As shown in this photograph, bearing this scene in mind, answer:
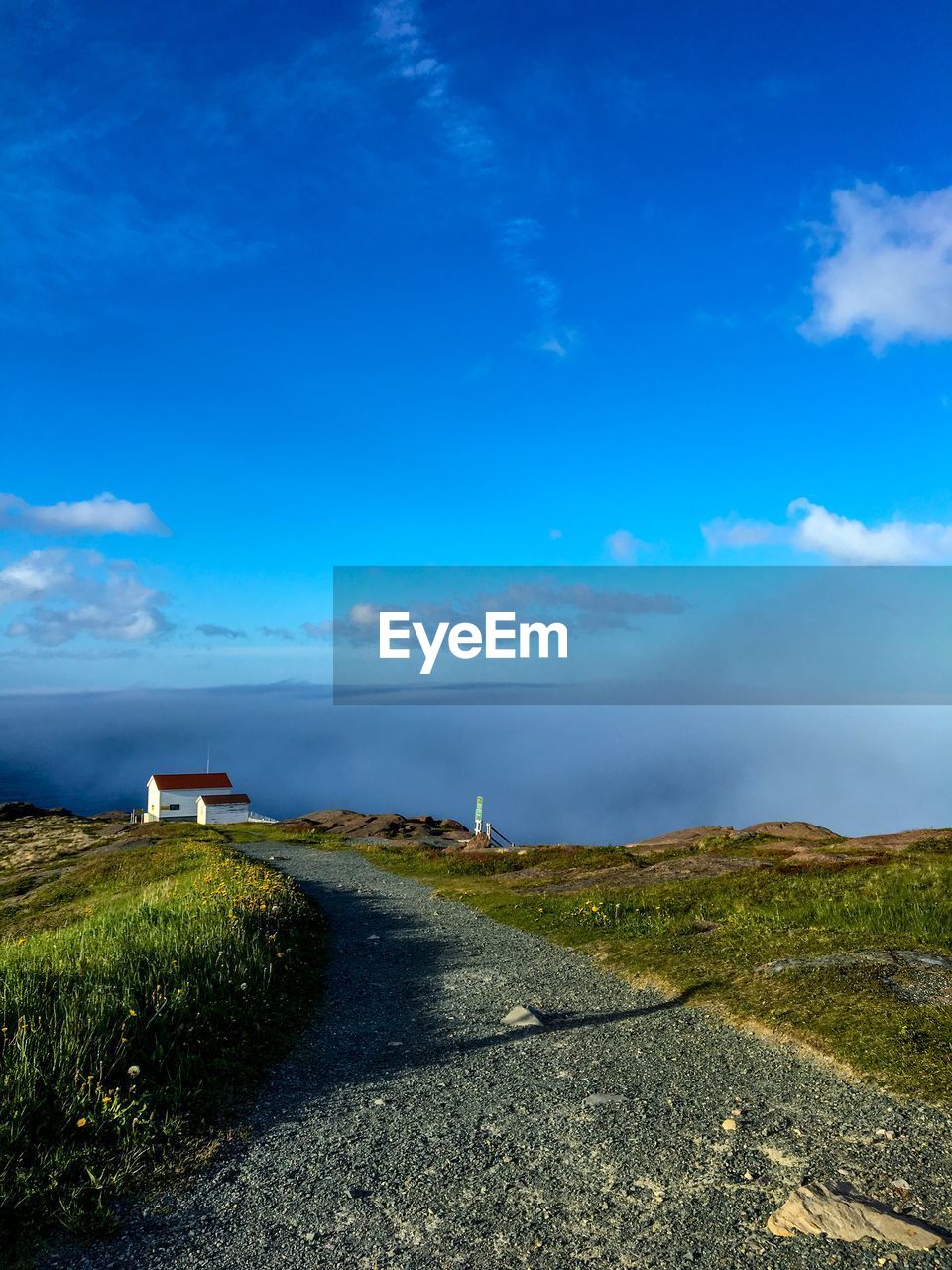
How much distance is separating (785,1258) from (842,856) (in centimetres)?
3049

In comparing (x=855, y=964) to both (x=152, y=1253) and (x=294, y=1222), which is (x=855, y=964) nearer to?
(x=294, y=1222)

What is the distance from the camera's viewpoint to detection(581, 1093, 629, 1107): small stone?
35.1 ft

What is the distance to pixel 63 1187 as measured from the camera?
834 cm

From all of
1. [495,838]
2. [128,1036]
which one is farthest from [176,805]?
[128,1036]

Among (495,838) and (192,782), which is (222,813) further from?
(495,838)

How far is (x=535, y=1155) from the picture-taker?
9.25m

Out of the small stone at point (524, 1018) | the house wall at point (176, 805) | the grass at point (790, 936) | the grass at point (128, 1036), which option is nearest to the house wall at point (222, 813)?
the house wall at point (176, 805)

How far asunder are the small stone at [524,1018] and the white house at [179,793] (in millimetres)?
85645

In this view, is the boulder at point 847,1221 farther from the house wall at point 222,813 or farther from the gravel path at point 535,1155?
the house wall at point 222,813

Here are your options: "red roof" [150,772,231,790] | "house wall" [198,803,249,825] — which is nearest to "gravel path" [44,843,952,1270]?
"house wall" [198,803,249,825]

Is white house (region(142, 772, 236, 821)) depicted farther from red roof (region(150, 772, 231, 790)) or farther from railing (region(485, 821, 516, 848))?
railing (region(485, 821, 516, 848))

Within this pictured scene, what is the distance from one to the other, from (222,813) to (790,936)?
83.7m

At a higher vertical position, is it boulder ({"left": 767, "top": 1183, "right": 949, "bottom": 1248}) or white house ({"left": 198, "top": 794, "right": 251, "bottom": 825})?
boulder ({"left": 767, "top": 1183, "right": 949, "bottom": 1248})

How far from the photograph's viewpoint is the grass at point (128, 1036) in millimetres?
8695
